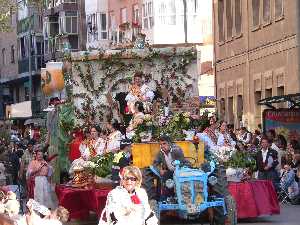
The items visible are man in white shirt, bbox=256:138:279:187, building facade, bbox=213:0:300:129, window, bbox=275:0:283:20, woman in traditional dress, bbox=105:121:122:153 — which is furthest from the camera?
window, bbox=275:0:283:20

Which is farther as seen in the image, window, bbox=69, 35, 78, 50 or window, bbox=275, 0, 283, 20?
window, bbox=69, 35, 78, 50

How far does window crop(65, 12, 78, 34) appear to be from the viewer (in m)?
71.4

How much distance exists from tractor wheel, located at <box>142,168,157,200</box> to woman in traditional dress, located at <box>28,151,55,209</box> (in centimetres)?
384

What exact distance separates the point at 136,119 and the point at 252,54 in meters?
20.1

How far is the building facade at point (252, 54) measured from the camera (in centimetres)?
3519

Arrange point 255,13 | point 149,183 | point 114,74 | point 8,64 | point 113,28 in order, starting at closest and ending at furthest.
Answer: point 149,183, point 114,74, point 255,13, point 113,28, point 8,64

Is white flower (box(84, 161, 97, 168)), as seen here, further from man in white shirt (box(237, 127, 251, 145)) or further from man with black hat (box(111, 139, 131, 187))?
man in white shirt (box(237, 127, 251, 145))

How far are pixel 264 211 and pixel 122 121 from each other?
150 inches

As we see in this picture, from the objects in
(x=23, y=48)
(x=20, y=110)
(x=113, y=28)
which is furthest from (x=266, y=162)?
(x=23, y=48)

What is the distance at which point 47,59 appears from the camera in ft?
240

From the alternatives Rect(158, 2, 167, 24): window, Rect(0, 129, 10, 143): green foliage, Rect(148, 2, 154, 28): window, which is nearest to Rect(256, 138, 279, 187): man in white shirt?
Rect(0, 129, 10, 143): green foliage

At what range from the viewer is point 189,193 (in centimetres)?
1806

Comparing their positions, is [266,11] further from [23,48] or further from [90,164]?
[23,48]

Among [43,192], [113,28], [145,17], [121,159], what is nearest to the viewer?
[121,159]
